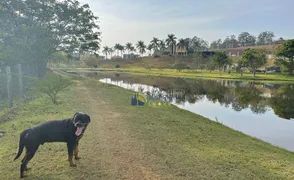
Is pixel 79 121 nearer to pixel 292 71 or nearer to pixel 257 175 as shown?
pixel 257 175

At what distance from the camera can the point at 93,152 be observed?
6.24 m

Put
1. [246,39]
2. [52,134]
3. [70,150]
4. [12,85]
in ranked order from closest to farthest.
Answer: [52,134]
[70,150]
[12,85]
[246,39]

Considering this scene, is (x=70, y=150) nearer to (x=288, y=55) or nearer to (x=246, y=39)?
(x=288, y=55)

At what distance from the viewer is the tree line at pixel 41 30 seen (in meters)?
19.2

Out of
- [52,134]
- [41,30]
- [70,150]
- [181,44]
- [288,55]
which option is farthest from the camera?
[181,44]

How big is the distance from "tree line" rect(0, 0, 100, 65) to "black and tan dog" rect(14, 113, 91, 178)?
11.7m

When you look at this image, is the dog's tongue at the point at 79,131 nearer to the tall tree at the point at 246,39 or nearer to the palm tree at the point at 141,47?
the palm tree at the point at 141,47

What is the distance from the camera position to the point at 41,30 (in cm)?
2075

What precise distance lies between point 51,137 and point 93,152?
4.97ft

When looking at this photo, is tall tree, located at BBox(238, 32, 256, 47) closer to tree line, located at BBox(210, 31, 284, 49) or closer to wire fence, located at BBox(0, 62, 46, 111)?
tree line, located at BBox(210, 31, 284, 49)

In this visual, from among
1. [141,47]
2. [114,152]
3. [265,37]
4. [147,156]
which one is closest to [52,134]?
[114,152]

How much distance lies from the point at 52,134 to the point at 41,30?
18078 mm

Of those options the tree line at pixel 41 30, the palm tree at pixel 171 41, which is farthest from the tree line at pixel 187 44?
the tree line at pixel 41 30

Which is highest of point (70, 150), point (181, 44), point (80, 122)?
point (181, 44)
